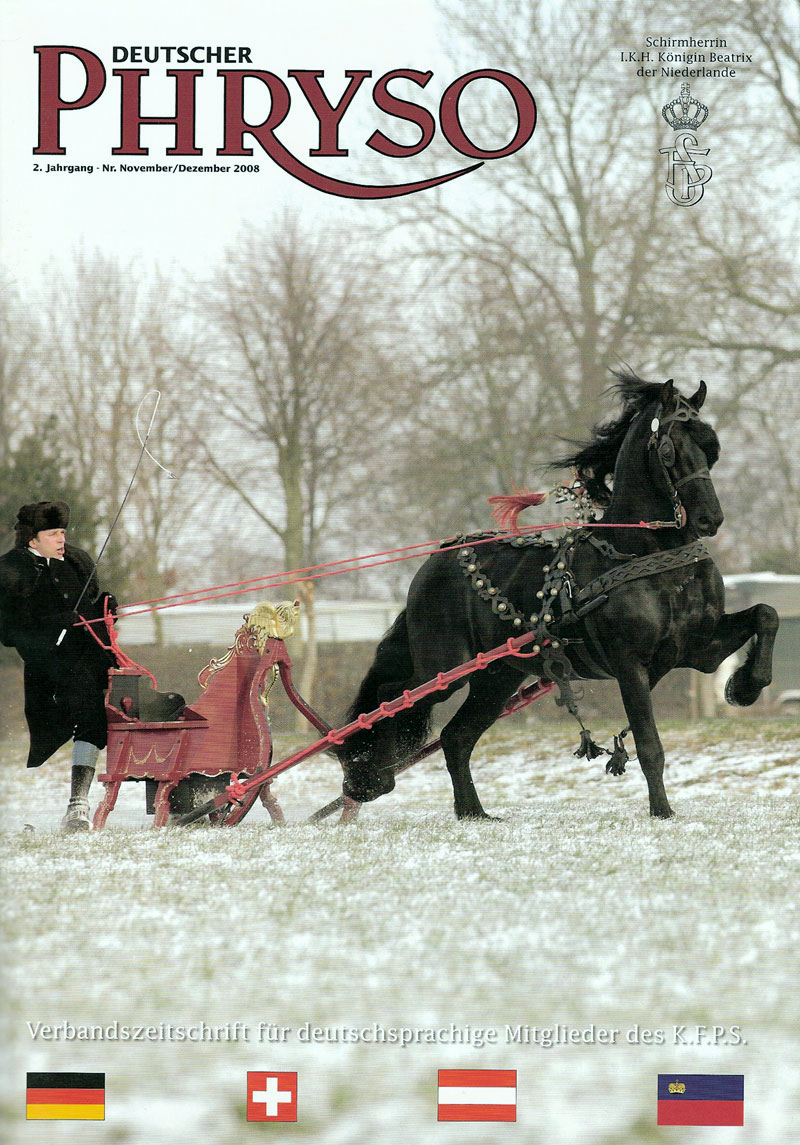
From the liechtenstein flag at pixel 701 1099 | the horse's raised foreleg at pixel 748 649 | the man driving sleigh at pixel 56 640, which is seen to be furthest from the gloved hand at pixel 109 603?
the liechtenstein flag at pixel 701 1099

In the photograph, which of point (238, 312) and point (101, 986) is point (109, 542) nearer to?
point (238, 312)

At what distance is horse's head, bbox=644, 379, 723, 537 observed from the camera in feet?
14.5

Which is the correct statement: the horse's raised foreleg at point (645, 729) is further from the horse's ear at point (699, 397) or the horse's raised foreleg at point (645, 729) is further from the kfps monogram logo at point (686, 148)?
the kfps monogram logo at point (686, 148)

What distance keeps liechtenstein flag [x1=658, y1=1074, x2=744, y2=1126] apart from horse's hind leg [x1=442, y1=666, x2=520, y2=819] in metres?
2.19

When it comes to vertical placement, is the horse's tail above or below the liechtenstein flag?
above

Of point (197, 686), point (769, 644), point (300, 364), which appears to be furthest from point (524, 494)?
point (300, 364)

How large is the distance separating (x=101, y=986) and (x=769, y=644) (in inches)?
114

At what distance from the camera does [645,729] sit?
4516mm

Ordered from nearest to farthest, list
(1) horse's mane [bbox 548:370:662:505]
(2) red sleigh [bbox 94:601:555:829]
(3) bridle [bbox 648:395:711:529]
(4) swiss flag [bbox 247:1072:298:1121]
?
1. (4) swiss flag [bbox 247:1072:298:1121]
2. (3) bridle [bbox 648:395:711:529]
3. (2) red sleigh [bbox 94:601:555:829]
4. (1) horse's mane [bbox 548:370:662:505]

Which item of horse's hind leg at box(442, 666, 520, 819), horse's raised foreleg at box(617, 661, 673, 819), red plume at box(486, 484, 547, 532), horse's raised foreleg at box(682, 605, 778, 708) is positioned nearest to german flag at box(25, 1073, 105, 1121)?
horse's hind leg at box(442, 666, 520, 819)

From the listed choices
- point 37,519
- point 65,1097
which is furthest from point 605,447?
point 65,1097

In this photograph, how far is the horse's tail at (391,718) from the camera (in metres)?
4.86

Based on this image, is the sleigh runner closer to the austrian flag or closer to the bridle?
the bridle

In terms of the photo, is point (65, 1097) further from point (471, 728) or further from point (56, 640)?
point (471, 728)
